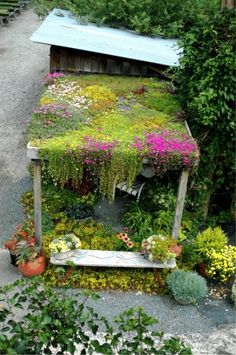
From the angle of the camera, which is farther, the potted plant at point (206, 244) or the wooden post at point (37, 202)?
the potted plant at point (206, 244)

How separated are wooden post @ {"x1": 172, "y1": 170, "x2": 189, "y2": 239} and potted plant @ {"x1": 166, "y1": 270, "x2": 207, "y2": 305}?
2.72ft

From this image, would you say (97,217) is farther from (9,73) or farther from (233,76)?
(9,73)

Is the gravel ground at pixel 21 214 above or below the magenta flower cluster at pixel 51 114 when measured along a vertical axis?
below

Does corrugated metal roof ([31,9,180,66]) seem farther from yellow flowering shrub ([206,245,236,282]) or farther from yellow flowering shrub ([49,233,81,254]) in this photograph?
yellow flowering shrub ([49,233,81,254])

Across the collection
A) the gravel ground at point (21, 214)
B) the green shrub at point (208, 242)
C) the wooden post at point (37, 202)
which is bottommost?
the gravel ground at point (21, 214)

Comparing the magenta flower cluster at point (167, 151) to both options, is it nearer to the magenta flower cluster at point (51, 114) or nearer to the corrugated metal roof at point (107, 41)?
the magenta flower cluster at point (51, 114)

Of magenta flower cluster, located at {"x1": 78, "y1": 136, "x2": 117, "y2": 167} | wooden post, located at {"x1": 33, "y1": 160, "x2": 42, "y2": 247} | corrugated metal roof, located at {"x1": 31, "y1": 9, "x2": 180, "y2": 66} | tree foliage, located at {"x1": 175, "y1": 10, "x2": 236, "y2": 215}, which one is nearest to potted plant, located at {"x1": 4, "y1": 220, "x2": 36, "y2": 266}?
wooden post, located at {"x1": 33, "y1": 160, "x2": 42, "y2": 247}

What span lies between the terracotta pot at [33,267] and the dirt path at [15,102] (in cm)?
130

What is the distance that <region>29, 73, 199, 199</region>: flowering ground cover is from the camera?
23.4 ft

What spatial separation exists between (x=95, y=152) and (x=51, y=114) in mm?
1485

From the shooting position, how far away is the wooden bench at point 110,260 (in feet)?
25.6

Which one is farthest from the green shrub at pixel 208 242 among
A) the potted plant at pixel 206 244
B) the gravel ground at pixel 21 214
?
the gravel ground at pixel 21 214

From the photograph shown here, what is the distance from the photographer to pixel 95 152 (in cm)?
706

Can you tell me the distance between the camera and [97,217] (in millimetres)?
9719
